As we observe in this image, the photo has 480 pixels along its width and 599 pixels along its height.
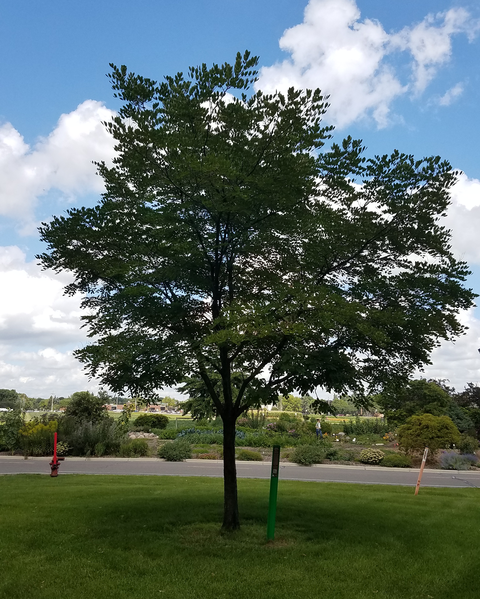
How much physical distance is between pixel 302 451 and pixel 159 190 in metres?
16.0

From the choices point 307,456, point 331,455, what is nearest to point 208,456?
point 307,456

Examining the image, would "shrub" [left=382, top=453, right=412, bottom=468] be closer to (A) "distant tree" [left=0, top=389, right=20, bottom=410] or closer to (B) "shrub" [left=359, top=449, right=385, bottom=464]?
(B) "shrub" [left=359, top=449, right=385, bottom=464]

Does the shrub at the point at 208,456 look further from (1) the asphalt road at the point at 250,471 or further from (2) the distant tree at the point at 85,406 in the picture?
(2) the distant tree at the point at 85,406

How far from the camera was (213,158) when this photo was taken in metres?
6.37

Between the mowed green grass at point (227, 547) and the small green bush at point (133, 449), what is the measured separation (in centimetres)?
969

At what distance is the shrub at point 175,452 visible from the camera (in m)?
20.7

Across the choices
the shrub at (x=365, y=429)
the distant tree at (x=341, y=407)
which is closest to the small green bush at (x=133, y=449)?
the distant tree at (x=341, y=407)

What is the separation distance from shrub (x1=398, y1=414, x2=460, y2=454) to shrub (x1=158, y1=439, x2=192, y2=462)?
9.65m

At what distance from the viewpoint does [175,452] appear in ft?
68.1

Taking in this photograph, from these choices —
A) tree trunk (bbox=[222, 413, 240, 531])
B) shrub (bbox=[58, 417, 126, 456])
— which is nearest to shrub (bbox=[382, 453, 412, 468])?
shrub (bbox=[58, 417, 126, 456])

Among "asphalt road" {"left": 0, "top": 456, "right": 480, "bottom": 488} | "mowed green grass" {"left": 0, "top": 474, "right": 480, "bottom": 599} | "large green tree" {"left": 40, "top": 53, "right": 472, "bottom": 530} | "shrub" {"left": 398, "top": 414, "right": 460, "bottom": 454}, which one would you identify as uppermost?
"large green tree" {"left": 40, "top": 53, "right": 472, "bottom": 530}

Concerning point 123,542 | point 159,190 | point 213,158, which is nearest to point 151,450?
point 123,542

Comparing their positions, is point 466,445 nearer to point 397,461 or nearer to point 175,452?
point 397,461

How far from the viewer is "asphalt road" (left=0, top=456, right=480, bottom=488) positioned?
16.8 meters
